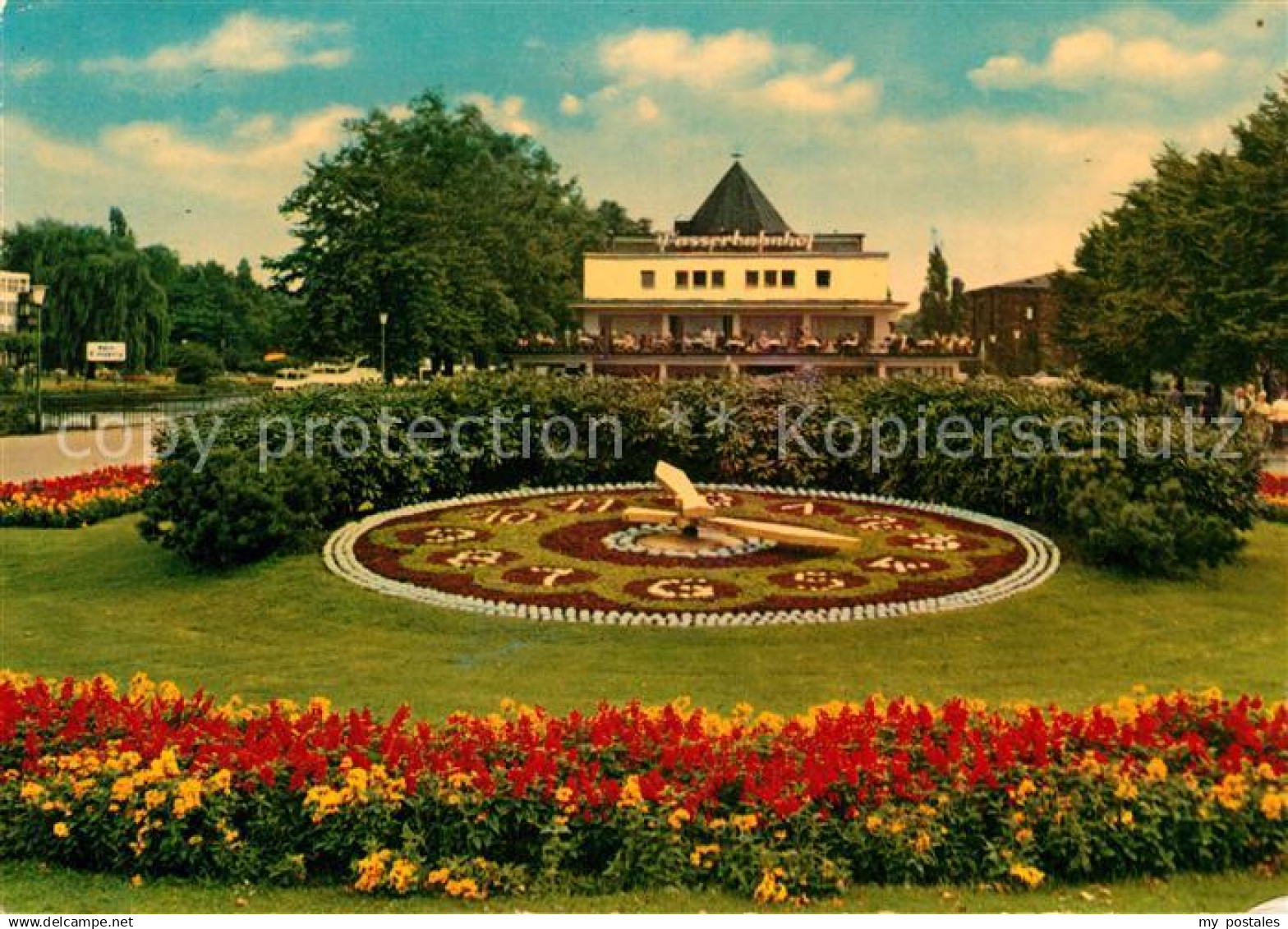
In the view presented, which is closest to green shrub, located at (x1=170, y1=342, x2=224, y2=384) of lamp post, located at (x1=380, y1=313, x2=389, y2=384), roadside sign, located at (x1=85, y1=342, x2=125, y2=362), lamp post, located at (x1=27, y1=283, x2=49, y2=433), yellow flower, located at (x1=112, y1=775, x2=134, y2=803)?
roadside sign, located at (x1=85, y1=342, x2=125, y2=362)

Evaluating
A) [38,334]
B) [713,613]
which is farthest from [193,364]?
[713,613]

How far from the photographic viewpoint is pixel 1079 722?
6.70 metres

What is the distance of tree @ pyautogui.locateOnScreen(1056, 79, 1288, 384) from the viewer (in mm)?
30328

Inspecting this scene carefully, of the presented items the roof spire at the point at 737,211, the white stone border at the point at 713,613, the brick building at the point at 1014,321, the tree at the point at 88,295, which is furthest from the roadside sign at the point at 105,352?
the brick building at the point at 1014,321

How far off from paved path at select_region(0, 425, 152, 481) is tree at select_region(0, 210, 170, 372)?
1984 cm

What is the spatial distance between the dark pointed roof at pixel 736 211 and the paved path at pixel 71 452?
3213 cm

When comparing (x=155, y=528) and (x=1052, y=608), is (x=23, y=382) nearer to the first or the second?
(x=155, y=528)

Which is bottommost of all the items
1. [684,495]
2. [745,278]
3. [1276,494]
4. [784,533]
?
[1276,494]

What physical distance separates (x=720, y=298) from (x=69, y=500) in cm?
3577

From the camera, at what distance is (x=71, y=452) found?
29.1 metres

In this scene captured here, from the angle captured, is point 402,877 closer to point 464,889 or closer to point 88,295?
point 464,889

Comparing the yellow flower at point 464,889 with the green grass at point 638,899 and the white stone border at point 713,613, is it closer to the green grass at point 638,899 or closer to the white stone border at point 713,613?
the green grass at point 638,899

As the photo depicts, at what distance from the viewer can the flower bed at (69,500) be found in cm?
1750

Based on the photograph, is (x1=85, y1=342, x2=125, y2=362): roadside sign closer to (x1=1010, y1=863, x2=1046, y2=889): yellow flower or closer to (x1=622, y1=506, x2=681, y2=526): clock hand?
(x1=622, y1=506, x2=681, y2=526): clock hand
